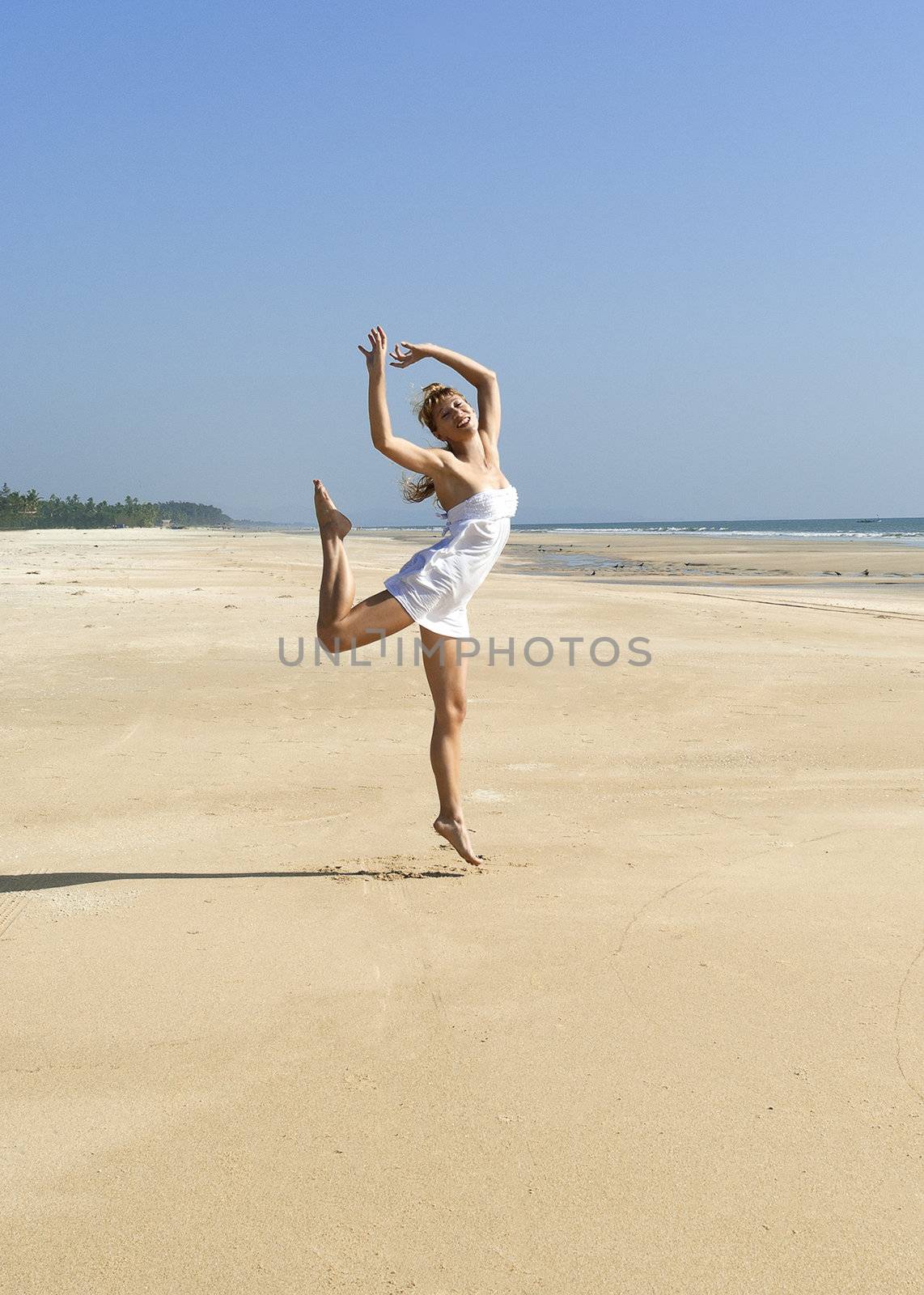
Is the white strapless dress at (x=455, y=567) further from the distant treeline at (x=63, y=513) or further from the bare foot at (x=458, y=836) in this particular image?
the distant treeline at (x=63, y=513)

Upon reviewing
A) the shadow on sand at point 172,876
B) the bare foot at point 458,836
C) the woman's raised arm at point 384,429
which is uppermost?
the woman's raised arm at point 384,429

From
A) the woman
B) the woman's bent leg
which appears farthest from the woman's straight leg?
the woman's bent leg

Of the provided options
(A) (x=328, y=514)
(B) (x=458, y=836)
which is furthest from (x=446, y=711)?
(A) (x=328, y=514)

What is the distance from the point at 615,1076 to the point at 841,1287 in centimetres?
71

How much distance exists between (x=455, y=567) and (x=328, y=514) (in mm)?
709

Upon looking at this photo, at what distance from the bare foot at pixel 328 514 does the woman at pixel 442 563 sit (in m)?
0.02

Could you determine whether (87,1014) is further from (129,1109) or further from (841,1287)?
(841,1287)

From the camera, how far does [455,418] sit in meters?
4.25

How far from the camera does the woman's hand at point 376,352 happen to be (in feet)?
13.6

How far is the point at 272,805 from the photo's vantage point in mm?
4812

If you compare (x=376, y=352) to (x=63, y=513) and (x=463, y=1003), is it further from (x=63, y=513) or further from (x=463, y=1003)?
(x=63, y=513)

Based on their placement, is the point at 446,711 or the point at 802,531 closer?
the point at 446,711

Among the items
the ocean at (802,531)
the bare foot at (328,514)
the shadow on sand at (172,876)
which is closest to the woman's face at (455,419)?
the bare foot at (328,514)

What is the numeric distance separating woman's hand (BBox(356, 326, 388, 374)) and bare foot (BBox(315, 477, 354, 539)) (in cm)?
61
